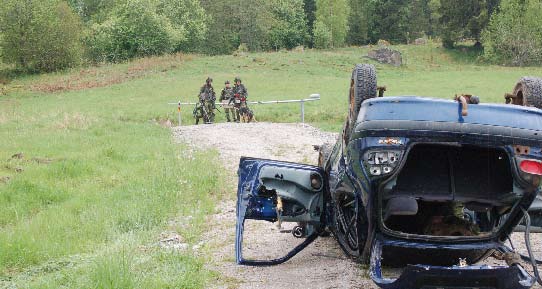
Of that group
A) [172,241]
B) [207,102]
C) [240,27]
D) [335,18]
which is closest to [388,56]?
[335,18]

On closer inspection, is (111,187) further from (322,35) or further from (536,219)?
(322,35)

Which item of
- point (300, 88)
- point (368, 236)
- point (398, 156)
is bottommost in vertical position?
point (300, 88)

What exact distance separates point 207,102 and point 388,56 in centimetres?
3054

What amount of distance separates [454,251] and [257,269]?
2195 mm

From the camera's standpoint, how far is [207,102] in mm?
25703

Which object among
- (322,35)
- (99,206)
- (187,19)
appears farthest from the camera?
(322,35)

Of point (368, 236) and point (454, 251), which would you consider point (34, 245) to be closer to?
point (368, 236)

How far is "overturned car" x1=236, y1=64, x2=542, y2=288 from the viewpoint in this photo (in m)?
4.54

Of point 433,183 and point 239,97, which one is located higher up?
point 433,183

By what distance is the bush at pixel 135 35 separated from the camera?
2343 inches

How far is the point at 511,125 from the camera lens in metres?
4.57

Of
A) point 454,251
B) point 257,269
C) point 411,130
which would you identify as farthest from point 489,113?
point 257,269

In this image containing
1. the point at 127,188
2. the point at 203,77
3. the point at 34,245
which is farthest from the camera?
the point at 203,77

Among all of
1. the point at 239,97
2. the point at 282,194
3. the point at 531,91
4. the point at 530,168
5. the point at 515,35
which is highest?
the point at 531,91
